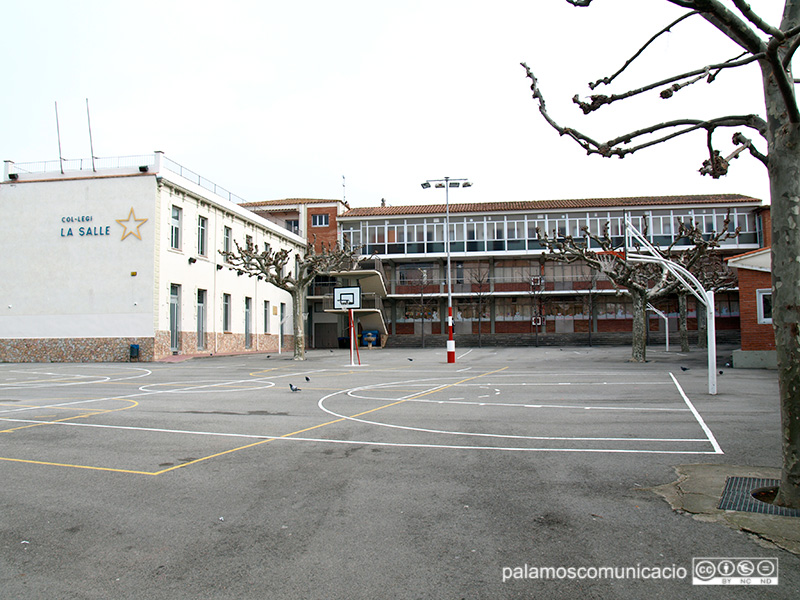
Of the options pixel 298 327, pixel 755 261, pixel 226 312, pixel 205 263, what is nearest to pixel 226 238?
pixel 205 263

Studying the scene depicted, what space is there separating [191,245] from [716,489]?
32917 mm

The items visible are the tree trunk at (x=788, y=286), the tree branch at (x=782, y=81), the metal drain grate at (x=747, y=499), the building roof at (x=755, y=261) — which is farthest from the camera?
the building roof at (x=755, y=261)

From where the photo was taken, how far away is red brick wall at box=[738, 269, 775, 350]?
23.3 m

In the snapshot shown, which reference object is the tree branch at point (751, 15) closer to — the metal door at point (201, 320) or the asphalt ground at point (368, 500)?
the asphalt ground at point (368, 500)

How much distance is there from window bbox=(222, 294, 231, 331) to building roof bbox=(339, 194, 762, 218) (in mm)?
19378

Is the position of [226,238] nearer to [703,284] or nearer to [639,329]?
[639,329]

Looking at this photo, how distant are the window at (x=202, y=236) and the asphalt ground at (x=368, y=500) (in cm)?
2435

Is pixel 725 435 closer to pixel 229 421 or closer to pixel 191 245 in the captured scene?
pixel 229 421

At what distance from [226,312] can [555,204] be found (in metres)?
31.4

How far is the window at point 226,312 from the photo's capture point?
127 ft

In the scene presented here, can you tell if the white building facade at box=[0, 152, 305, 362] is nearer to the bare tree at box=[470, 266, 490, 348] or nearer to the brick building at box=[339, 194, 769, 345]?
the brick building at box=[339, 194, 769, 345]

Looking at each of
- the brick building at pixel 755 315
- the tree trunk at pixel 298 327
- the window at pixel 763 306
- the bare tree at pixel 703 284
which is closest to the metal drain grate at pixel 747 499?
the brick building at pixel 755 315

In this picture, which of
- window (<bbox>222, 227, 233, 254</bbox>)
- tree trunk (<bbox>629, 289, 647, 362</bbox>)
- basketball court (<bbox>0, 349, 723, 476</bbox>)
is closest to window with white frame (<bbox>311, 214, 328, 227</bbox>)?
window (<bbox>222, 227, 233, 254</bbox>)

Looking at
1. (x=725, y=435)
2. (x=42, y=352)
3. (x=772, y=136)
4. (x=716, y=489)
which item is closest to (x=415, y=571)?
(x=716, y=489)
